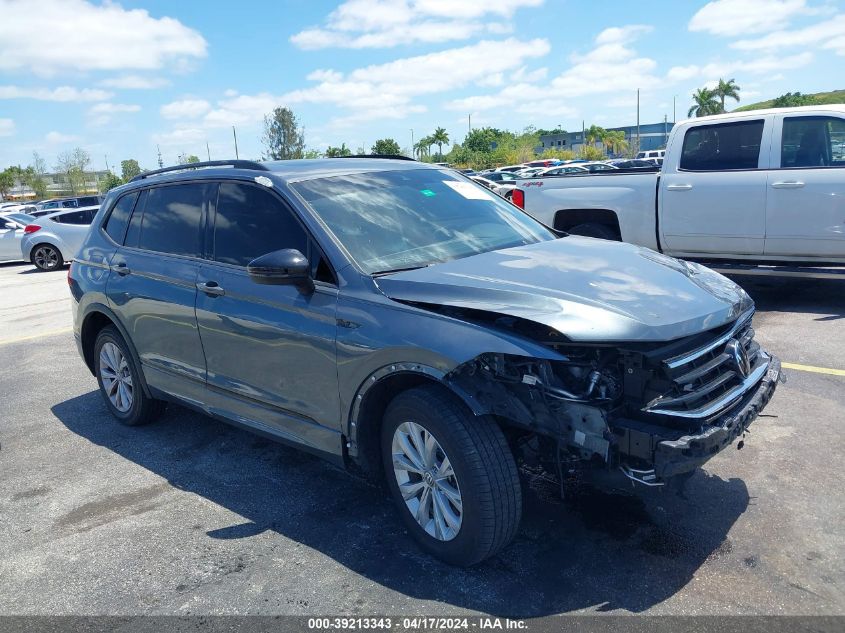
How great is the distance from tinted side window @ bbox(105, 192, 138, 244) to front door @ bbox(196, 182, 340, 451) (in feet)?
4.23

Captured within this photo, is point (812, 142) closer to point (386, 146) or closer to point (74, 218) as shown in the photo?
point (74, 218)

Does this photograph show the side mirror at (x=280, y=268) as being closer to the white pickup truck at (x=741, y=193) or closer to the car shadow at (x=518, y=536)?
the car shadow at (x=518, y=536)

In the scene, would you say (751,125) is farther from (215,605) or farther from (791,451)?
(215,605)

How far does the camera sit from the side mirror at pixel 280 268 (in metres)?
3.49

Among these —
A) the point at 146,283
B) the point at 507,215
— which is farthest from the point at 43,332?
the point at 507,215

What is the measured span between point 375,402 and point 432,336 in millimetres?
563

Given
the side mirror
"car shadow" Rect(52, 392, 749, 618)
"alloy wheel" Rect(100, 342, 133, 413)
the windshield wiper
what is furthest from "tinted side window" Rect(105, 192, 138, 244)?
the windshield wiper

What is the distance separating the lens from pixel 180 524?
3.90 meters

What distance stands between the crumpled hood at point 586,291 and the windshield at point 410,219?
195mm

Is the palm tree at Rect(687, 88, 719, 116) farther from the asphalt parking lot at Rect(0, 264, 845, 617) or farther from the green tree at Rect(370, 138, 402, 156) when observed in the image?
the asphalt parking lot at Rect(0, 264, 845, 617)

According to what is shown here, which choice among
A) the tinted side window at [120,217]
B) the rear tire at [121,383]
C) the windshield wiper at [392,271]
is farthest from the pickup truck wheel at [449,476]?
the tinted side window at [120,217]

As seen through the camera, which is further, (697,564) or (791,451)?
(791,451)

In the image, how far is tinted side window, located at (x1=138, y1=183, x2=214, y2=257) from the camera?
455 centimetres

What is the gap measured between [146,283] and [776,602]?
407 cm
